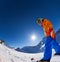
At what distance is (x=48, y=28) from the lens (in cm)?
1348

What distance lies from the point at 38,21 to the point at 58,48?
8.85 feet

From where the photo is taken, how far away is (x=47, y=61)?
13406 millimetres

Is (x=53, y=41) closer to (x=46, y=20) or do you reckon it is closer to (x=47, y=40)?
(x=47, y=40)

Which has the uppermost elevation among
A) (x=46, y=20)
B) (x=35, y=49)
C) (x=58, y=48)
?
(x=35, y=49)

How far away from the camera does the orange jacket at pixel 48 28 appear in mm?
13453

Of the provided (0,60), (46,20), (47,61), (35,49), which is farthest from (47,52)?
(35,49)

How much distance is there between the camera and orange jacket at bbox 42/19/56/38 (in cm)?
1345

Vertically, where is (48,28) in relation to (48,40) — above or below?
above

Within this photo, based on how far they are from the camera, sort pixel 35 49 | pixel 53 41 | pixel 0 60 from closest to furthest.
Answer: pixel 0 60, pixel 53 41, pixel 35 49

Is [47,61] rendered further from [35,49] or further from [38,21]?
[35,49]

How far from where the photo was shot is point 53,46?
539 inches

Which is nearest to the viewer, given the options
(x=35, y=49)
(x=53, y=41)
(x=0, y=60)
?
(x=0, y=60)

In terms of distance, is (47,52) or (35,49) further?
(35,49)

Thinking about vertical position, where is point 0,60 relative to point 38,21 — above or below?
below
